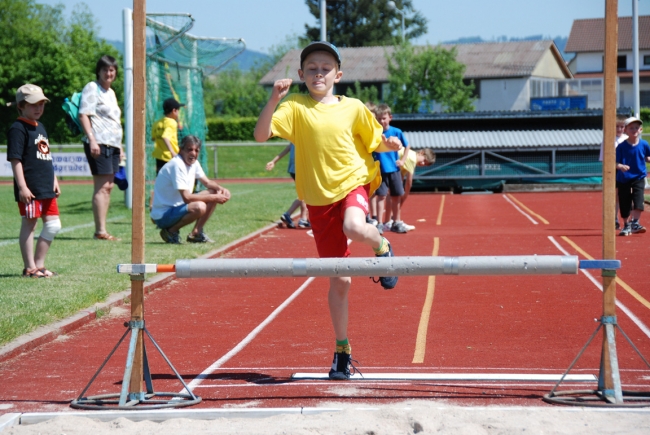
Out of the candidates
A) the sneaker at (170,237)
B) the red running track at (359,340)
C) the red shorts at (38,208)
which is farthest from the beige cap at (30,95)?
the sneaker at (170,237)

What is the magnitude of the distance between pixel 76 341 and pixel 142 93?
101 inches

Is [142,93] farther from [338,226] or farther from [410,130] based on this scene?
[410,130]

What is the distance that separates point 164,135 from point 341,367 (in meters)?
9.87

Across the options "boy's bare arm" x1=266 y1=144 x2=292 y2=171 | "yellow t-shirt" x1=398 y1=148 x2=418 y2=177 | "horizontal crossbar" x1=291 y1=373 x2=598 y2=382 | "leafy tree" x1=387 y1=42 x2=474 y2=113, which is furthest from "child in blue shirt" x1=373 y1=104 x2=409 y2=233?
"leafy tree" x1=387 y1=42 x2=474 y2=113

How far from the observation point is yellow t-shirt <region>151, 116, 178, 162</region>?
14.9 m

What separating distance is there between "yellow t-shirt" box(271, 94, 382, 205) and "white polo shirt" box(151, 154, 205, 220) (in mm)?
6775

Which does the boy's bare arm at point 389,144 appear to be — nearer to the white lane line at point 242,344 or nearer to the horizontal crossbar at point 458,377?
the horizontal crossbar at point 458,377

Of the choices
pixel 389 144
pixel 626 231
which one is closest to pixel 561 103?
pixel 626 231

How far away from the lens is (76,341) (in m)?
7.04

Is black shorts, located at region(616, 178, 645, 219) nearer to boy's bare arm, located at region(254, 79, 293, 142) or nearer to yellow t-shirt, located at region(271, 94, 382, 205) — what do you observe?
yellow t-shirt, located at region(271, 94, 382, 205)

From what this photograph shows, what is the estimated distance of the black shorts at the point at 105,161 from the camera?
1283cm

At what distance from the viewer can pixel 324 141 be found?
5648 millimetres

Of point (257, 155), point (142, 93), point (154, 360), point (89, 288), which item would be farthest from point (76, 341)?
point (257, 155)

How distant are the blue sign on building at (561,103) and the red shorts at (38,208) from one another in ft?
128
